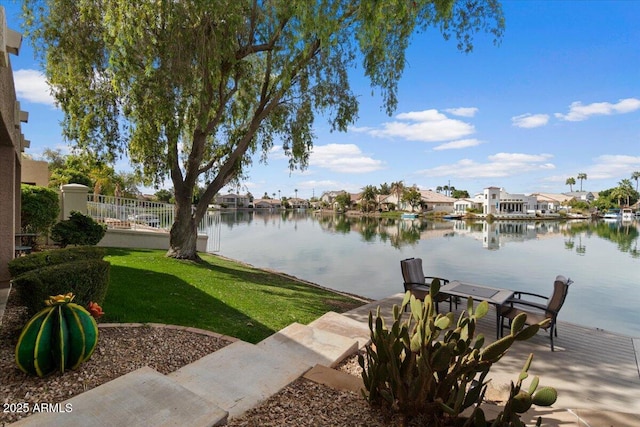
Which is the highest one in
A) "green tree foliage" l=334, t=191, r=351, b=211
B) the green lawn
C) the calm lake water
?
"green tree foliage" l=334, t=191, r=351, b=211

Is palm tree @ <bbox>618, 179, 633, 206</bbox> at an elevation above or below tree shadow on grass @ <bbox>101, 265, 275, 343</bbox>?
above

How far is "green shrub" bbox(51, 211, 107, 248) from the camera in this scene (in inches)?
328

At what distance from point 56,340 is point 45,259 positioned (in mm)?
2004

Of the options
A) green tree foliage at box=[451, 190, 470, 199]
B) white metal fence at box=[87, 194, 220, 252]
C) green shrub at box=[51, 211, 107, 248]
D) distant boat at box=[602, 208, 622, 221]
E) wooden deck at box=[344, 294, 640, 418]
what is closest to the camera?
wooden deck at box=[344, 294, 640, 418]

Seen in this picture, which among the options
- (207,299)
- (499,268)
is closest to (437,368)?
(207,299)

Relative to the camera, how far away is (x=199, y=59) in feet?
27.5

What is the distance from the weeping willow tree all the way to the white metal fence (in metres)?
2.45

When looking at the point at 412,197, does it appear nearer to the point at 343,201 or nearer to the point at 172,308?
the point at 343,201

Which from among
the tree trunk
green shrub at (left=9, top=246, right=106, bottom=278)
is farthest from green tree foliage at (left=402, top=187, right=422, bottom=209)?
green shrub at (left=9, top=246, right=106, bottom=278)

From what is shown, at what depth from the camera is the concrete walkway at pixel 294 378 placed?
8.08 ft

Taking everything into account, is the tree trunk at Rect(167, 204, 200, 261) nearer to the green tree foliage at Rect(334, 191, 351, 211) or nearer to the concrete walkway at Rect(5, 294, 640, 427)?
the concrete walkway at Rect(5, 294, 640, 427)

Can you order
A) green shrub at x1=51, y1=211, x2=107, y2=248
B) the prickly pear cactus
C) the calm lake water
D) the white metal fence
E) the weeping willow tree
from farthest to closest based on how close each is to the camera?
the white metal fence < the calm lake water < green shrub at x1=51, y1=211, x2=107, y2=248 < the weeping willow tree < the prickly pear cactus

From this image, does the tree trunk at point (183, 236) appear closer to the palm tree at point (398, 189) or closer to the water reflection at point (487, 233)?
the water reflection at point (487, 233)

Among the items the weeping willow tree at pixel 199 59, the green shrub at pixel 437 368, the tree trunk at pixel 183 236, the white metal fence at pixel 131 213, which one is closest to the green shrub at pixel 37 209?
the weeping willow tree at pixel 199 59
